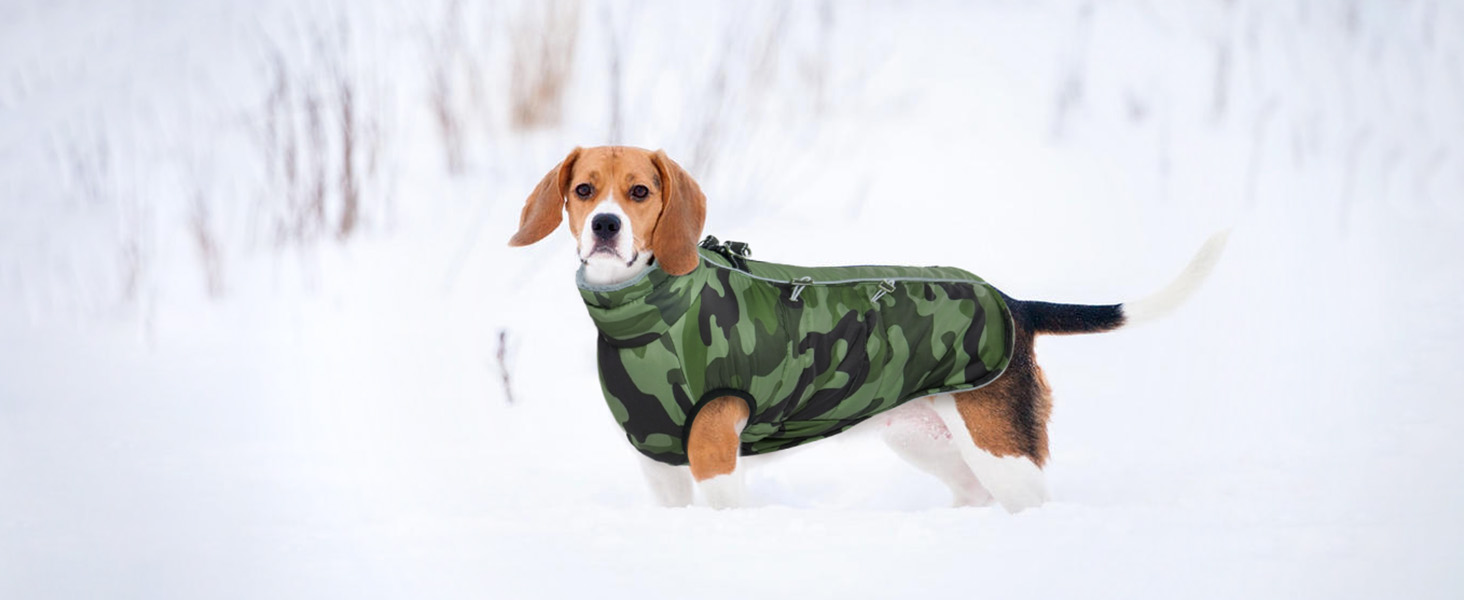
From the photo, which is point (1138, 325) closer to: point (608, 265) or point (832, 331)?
Result: point (832, 331)

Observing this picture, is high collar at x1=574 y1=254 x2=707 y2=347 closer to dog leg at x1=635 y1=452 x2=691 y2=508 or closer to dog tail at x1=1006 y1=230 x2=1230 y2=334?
dog leg at x1=635 y1=452 x2=691 y2=508

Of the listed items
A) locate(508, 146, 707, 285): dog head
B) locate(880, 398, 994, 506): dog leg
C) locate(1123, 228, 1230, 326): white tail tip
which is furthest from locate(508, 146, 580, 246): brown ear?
locate(1123, 228, 1230, 326): white tail tip

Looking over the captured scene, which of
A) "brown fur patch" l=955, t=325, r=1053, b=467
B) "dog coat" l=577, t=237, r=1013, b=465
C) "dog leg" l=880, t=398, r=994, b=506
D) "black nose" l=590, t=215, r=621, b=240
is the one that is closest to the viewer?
"black nose" l=590, t=215, r=621, b=240

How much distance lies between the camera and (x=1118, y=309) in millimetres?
3334

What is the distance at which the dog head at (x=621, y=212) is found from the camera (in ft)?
9.48

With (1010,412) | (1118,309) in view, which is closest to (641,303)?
(1010,412)

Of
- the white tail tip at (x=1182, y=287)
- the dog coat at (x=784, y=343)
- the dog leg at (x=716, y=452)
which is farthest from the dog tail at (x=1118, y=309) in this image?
the dog leg at (x=716, y=452)

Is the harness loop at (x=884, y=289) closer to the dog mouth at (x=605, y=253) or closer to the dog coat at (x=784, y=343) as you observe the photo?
the dog coat at (x=784, y=343)

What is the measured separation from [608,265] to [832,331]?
22.3 inches

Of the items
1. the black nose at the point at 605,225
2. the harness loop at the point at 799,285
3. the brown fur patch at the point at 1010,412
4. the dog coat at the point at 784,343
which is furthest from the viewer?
the brown fur patch at the point at 1010,412

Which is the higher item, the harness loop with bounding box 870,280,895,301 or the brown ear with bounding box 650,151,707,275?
the brown ear with bounding box 650,151,707,275

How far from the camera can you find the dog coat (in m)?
2.97

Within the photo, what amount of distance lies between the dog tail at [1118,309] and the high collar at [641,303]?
2.97ft

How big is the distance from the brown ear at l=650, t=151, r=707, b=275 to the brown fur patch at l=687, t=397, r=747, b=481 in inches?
13.1
